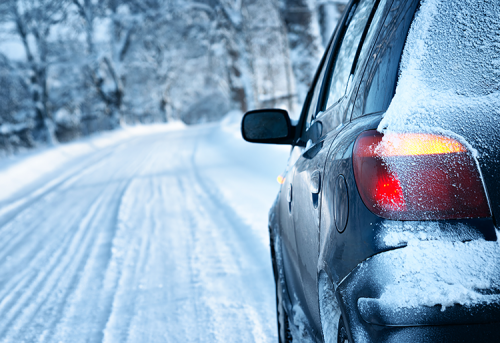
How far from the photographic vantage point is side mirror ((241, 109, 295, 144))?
2.22 metres

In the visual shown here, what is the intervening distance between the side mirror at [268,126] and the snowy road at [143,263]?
1275 mm

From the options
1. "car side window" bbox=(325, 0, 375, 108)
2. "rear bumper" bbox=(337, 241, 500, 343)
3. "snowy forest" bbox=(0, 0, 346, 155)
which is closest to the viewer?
"rear bumper" bbox=(337, 241, 500, 343)

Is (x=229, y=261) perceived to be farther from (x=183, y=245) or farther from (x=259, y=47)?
(x=259, y=47)

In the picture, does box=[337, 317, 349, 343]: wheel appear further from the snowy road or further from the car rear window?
the snowy road

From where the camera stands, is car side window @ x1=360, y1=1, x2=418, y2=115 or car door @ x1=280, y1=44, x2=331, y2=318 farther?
car door @ x1=280, y1=44, x2=331, y2=318

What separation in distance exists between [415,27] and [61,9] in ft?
77.2

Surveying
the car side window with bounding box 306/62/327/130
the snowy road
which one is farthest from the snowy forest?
the car side window with bounding box 306/62/327/130

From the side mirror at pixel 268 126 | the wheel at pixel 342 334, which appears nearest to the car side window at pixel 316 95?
the side mirror at pixel 268 126

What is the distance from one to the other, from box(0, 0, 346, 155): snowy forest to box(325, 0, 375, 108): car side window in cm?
709

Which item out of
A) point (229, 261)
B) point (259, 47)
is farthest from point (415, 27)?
point (259, 47)

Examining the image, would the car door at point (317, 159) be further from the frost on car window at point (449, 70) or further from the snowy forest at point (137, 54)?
the snowy forest at point (137, 54)

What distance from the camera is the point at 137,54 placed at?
34625 mm

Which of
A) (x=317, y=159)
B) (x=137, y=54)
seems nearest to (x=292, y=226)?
(x=317, y=159)

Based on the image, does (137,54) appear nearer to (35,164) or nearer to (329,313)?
(35,164)
